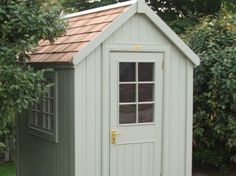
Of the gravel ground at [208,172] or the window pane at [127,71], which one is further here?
the gravel ground at [208,172]

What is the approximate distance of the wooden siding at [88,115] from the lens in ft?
20.4

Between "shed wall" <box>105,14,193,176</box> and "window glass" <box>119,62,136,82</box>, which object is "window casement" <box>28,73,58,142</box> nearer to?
"window glass" <box>119,62,136,82</box>

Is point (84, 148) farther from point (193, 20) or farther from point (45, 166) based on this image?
point (193, 20)

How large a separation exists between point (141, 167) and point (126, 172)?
0.25m

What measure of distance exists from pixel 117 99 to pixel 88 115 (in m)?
0.48

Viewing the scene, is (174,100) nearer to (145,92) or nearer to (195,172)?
(145,92)

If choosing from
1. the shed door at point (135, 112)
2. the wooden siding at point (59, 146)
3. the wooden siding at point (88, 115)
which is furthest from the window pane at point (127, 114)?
the wooden siding at point (59, 146)

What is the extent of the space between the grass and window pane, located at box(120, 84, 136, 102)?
140 inches

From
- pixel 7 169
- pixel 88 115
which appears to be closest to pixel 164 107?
pixel 88 115

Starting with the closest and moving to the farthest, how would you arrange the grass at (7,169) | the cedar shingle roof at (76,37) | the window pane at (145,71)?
the cedar shingle roof at (76,37) < the window pane at (145,71) < the grass at (7,169)

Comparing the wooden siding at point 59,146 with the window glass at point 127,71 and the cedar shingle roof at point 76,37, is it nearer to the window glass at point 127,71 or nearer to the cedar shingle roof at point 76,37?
the cedar shingle roof at point 76,37

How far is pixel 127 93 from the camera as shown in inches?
258

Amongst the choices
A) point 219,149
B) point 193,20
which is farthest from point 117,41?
point 193,20

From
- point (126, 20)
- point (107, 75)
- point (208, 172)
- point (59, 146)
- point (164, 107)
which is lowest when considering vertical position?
point (208, 172)
